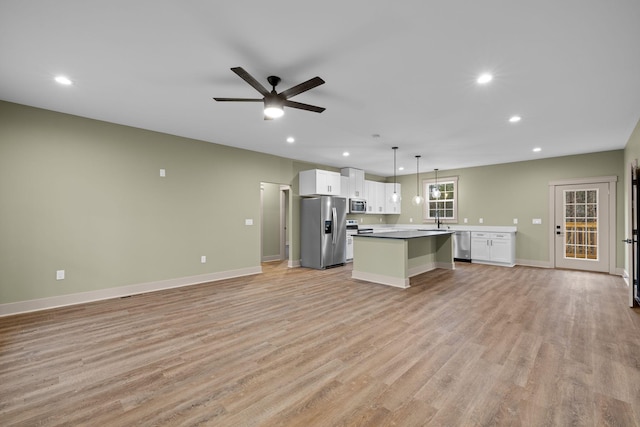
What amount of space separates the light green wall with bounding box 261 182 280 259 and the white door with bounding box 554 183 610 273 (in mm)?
6808

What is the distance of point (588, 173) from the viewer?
625 cm

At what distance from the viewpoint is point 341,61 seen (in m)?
2.64

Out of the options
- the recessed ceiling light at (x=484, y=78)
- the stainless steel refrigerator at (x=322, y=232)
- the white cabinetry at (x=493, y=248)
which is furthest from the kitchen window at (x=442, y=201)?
the recessed ceiling light at (x=484, y=78)

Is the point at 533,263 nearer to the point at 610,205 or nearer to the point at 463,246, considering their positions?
the point at 463,246

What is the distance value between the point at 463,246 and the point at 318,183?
4168 mm

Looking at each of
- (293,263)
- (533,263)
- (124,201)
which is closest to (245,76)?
(124,201)

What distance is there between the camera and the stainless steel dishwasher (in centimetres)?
748

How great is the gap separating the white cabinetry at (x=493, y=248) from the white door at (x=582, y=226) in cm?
94

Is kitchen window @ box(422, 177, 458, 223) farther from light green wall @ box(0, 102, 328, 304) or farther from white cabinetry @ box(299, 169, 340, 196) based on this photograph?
light green wall @ box(0, 102, 328, 304)

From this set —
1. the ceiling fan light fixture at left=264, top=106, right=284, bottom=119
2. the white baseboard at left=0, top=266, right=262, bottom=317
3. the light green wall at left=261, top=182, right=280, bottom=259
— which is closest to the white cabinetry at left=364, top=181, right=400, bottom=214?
the light green wall at left=261, top=182, right=280, bottom=259

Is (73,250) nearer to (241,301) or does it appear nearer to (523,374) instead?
(241,301)

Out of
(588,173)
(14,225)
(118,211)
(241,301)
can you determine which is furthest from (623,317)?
(14,225)

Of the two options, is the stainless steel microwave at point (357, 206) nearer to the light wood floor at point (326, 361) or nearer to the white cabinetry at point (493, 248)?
the white cabinetry at point (493, 248)

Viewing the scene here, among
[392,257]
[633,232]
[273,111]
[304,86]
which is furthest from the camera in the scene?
[392,257]
